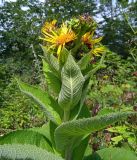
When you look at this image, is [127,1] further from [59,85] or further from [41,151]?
[41,151]

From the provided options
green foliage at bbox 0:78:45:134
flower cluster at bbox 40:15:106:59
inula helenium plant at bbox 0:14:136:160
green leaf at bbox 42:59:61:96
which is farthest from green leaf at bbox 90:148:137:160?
green foliage at bbox 0:78:45:134

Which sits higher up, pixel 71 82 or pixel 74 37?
pixel 74 37

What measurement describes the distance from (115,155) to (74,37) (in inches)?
25.7

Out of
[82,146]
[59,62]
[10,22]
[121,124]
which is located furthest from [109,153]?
[10,22]

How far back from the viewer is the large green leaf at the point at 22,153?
1.30m

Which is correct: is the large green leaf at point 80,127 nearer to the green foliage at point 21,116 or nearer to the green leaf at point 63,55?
the green leaf at point 63,55

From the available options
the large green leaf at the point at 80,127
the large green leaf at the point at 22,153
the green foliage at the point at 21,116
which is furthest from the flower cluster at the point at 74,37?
the green foliage at the point at 21,116

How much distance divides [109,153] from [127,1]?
1.29 meters

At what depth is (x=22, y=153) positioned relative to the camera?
4.43 ft

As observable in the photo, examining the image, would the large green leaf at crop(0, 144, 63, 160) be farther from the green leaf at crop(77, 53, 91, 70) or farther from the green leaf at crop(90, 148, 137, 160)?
the green leaf at crop(90, 148, 137, 160)

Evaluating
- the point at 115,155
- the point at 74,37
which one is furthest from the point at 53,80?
the point at 115,155

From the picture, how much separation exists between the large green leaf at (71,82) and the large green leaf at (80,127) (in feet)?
0.48

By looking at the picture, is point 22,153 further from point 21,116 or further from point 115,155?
point 21,116

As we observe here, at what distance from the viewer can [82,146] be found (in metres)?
2.40
